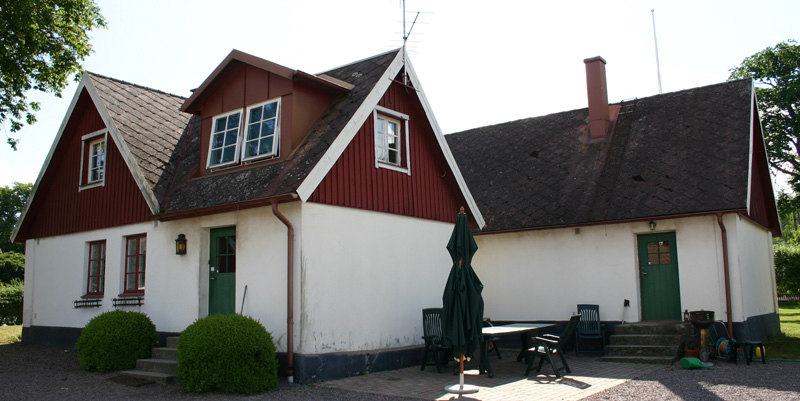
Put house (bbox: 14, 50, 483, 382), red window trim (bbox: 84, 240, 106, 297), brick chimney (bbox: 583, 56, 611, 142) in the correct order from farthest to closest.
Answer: brick chimney (bbox: 583, 56, 611, 142) → red window trim (bbox: 84, 240, 106, 297) → house (bbox: 14, 50, 483, 382)

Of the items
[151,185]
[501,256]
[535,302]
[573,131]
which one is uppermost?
[573,131]

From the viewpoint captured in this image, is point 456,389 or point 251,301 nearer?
point 456,389

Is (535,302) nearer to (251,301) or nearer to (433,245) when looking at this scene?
(433,245)

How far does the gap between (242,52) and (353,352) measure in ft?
18.6

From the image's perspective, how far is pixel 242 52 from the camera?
11656mm

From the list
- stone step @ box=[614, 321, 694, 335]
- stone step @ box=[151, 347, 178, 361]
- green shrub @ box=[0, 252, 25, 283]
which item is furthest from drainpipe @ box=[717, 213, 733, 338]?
green shrub @ box=[0, 252, 25, 283]

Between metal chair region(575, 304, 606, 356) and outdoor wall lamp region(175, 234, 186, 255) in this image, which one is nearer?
outdoor wall lamp region(175, 234, 186, 255)

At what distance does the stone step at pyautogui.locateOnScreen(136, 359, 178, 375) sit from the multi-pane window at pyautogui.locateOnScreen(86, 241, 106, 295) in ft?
11.7

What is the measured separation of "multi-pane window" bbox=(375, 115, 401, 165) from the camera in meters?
12.1

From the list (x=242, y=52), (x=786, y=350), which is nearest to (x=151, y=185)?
(x=242, y=52)

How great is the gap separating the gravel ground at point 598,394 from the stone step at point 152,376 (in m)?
0.13

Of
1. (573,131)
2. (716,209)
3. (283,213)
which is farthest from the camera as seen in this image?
(573,131)

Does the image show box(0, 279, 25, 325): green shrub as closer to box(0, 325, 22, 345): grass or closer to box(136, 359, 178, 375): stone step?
box(0, 325, 22, 345): grass

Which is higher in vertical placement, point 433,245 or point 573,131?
point 573,131
